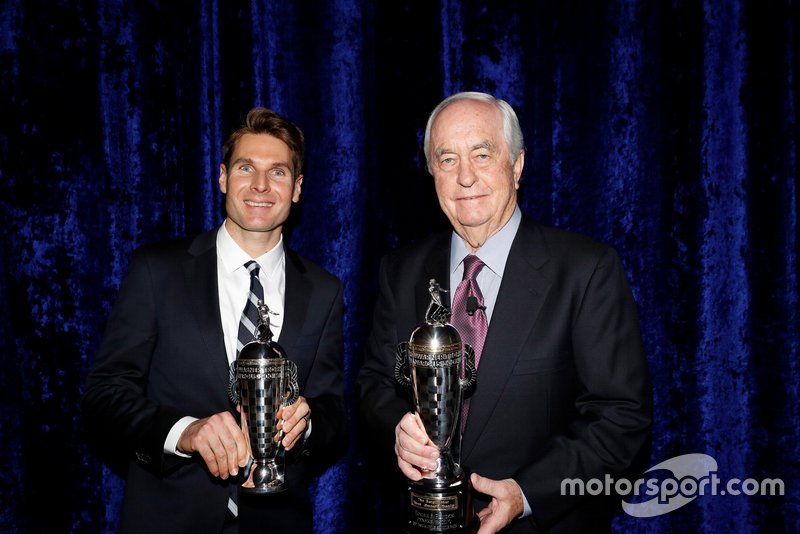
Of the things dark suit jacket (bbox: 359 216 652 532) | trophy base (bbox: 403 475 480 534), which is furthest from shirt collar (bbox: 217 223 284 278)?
trophy base (bbox: 403 475 480 534)

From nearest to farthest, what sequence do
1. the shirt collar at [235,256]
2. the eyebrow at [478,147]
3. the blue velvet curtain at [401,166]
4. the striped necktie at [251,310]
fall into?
the eyebrow at [478,147], the striped necktie at [251,310], the shirt collar at [235,256], the blue velvet curtain at [401,166]

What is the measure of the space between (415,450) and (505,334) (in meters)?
0.39

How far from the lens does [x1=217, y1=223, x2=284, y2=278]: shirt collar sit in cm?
215

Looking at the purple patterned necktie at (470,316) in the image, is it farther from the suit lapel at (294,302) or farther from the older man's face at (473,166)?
the suit lapel at (294,302)

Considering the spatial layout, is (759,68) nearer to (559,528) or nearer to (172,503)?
A: (559,528)

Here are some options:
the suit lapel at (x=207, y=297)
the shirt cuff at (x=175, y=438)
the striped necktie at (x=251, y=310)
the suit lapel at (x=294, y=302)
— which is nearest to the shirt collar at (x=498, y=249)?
the suit lapel at (x=294, y=302)

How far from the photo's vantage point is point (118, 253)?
2.71m

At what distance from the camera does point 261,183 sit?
2.11 metres

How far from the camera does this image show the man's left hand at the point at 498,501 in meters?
1.63

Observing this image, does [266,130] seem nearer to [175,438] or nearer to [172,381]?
[172,381]

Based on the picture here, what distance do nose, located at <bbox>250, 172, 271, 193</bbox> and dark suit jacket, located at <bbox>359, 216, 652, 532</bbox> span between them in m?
0.80

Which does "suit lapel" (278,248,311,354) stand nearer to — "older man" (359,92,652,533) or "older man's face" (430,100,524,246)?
"older man" (359,92,652,533)

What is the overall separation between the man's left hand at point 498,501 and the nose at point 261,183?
108cm

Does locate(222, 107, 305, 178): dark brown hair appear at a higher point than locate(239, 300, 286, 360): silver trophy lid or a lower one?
higher
